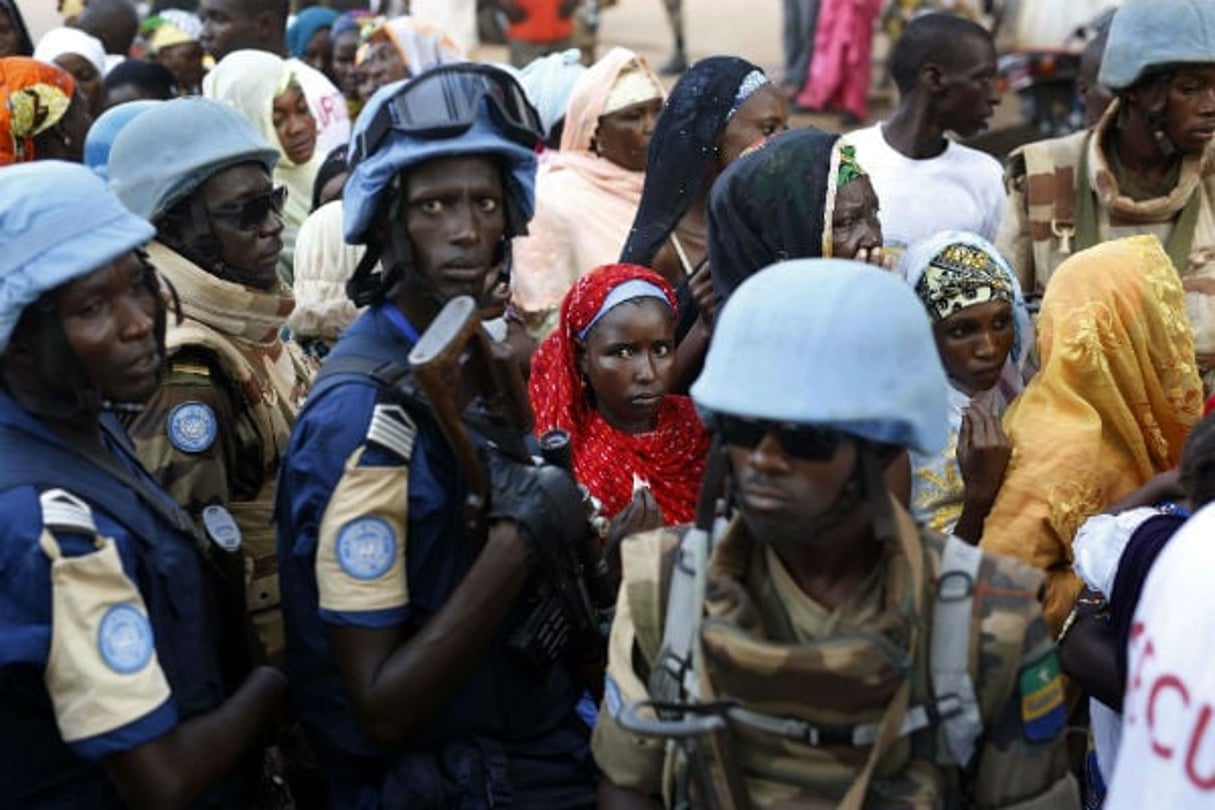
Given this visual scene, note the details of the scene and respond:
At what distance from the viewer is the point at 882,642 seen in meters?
2.37

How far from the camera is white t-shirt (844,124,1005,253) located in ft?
18.4

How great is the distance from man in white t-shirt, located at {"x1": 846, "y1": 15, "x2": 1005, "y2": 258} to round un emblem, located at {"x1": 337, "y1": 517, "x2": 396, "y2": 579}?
2.97 m

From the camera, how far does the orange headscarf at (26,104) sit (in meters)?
5.50

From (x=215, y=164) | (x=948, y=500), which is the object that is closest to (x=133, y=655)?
(x=215, y=164)

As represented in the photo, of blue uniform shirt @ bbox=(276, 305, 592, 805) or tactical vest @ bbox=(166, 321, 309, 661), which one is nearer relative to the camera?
blue uniform shirt @ bbox=(276, 305, 592, 805)

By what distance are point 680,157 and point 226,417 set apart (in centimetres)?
180

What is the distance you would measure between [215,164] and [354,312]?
2.97 feet

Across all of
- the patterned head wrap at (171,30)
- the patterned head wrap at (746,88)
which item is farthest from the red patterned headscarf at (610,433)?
the patterned head wrap at (171,30)

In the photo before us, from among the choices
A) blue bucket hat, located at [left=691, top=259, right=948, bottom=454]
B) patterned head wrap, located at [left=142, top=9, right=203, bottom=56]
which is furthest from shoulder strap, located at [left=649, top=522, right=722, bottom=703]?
patterned head wrap, located at [left=142, top=9, right=203, bottom=56]

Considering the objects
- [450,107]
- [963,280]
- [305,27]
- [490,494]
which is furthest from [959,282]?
[305,27]

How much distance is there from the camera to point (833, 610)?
98.3 inches

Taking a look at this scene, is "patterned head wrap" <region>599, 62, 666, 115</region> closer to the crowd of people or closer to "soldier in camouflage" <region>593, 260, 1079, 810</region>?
the crowd of people

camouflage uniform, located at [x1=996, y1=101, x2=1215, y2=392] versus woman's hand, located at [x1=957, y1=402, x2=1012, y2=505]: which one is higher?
camouflage uniform, located at [x1=996, y1=101, x2=1215, y2=392]

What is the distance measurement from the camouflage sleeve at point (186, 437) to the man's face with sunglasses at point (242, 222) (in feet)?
1.12
